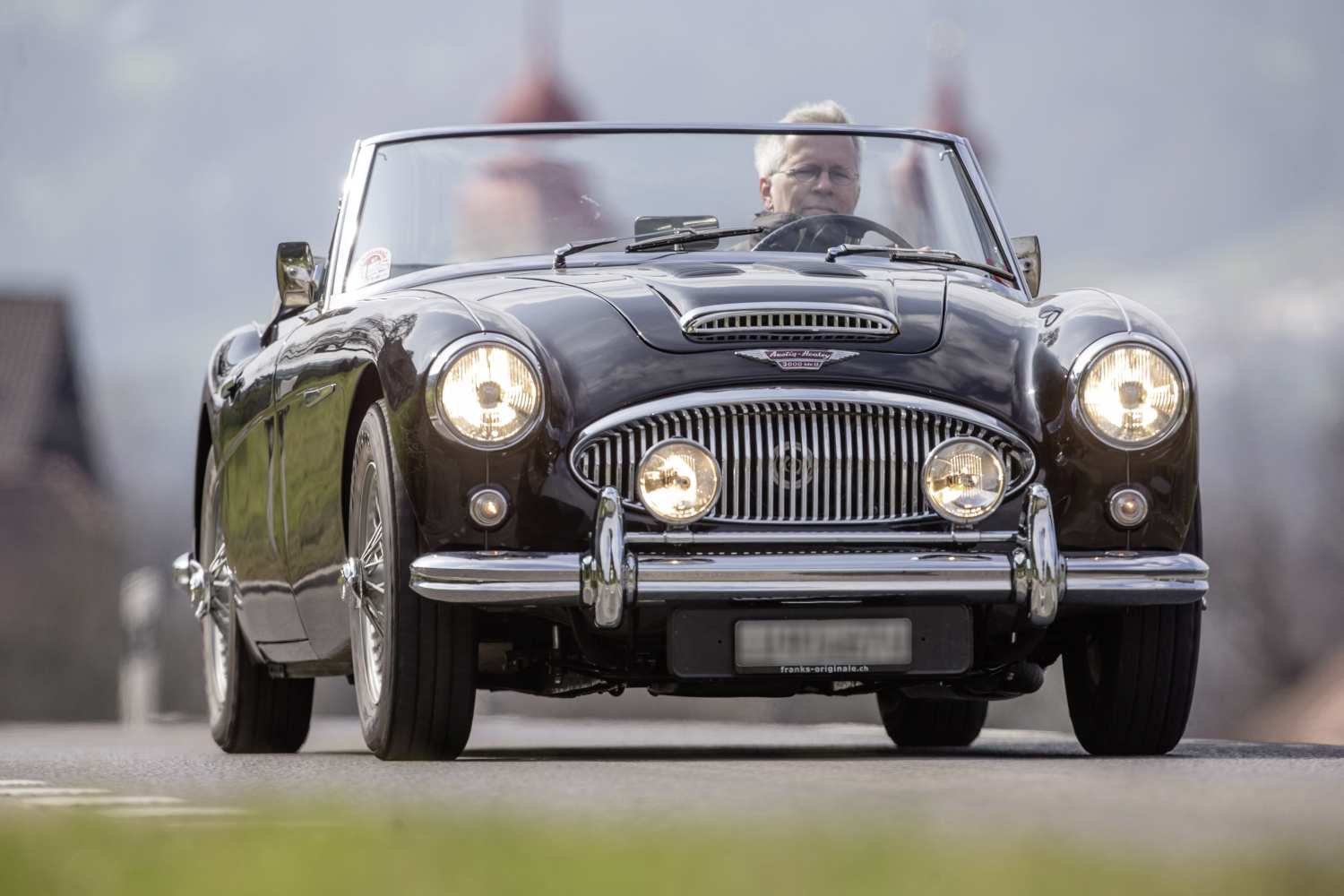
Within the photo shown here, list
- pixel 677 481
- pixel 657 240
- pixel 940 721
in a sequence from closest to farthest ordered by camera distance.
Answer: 1. pixel 677 481
2. pixel 657 240
3. pixel 940 721

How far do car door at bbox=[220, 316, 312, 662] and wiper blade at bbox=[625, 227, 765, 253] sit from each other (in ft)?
3.74

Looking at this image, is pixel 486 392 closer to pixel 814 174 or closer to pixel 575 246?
pixel 575 246

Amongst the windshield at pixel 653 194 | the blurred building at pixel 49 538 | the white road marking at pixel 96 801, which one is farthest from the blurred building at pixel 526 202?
the blurred building at pixel 49 538

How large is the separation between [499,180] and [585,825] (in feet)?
13.8

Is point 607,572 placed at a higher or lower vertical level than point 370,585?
higher

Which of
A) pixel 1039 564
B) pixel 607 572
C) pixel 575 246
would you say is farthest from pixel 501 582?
pixel 575 246

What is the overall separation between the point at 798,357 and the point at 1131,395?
803 mm

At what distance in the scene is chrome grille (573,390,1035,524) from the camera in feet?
20.7

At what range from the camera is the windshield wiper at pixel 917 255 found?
761cm

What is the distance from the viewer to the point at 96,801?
5.59 m

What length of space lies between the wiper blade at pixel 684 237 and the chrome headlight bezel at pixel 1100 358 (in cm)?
153

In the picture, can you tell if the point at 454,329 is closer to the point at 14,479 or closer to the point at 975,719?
the point at 975,719

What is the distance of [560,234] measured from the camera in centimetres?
792

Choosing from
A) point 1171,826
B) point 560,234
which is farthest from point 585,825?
point 560,234
